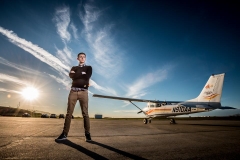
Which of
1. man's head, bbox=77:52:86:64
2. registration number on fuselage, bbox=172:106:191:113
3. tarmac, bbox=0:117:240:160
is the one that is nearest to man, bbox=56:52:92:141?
man's head, bbox=77:52:86:64

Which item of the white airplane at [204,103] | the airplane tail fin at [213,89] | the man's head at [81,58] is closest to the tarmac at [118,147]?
the man's head at [81,58]

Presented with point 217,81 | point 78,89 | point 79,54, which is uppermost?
point 217,81

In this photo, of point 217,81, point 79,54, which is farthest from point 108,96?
point 79,54

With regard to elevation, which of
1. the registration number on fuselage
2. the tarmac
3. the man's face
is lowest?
the tarmac

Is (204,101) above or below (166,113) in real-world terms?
above

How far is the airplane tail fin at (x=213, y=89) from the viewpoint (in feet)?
46.2

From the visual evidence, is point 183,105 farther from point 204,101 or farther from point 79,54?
point 79,54

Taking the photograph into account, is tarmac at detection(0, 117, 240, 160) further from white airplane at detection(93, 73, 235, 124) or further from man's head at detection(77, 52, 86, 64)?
white airplane at detection(93, 73, 235, 124)

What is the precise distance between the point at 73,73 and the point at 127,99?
1500 centimetres

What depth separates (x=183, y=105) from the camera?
1514 centimetres

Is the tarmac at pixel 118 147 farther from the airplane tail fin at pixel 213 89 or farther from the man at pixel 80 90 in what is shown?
the airplane tail fin at pixel 213 89

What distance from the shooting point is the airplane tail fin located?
14086 millimetres

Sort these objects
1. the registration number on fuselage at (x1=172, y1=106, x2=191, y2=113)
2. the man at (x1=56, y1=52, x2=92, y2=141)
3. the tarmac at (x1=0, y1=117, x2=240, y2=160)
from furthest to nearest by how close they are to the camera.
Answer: the registration number on fuselage at (x1=172, y1=106, x2=191, y2=113) < the man at (x1=56, y1=52, x2=92, y2=141) < the tarmac at (x1=0, y1=117, x2=240, y2=160)

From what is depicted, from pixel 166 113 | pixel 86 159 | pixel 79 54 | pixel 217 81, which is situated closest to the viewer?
pixel 86 159
